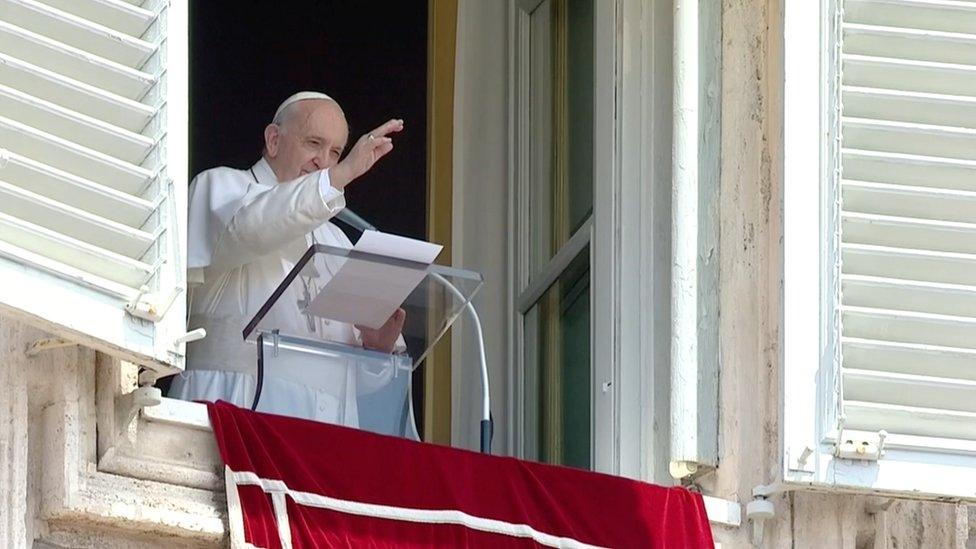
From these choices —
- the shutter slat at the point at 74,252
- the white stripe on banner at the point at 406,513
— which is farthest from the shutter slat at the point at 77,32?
the white stripe on banner at the point at 406,513

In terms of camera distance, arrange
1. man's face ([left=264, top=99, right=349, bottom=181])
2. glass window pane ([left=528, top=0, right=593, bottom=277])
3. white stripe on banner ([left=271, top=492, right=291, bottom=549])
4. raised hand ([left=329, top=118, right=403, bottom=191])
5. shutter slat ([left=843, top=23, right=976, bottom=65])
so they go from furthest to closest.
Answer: glass window pane ([left=528, top=0, right=593, bottom=277])
man's face ([left=264, top=99, right=349, bottom=181])
shutter slat ([left=843, top=23, right=976, bottom=65])
raised hand ([left=329, top=118, right=403, bottom=191])
white stripe on banner ([left=271, top=492, right=291, bottom=549])

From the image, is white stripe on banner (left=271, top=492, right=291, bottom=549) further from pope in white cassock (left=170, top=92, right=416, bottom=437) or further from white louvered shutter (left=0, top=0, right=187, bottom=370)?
pope in white cassock (left=170, top=92, right=416, bottom=437)

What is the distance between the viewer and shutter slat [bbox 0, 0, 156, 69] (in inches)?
214

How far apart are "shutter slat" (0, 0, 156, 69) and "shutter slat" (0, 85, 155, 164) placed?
0.14 meters

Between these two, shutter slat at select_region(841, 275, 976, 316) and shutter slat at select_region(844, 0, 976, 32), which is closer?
shutter slat at select_region(841, 275, 976, 316)

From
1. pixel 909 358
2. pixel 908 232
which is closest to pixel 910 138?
pixel 908 232

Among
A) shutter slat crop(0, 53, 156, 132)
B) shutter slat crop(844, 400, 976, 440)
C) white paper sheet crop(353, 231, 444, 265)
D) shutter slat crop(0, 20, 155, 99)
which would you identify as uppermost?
shutter slat crop(0, 20, 155, 99)

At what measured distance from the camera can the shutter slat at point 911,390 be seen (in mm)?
5938

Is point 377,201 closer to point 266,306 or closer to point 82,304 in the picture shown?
point 266,306

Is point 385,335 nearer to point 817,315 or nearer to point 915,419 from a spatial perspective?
point 817,315

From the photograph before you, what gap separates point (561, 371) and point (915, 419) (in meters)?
1.24

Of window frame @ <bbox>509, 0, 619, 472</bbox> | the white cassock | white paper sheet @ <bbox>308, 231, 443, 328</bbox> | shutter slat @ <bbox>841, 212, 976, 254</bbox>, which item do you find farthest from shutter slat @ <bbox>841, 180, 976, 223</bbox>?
the white cassock

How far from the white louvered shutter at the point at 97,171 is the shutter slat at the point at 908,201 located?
137 centimetres

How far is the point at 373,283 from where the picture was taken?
19.4 feet
